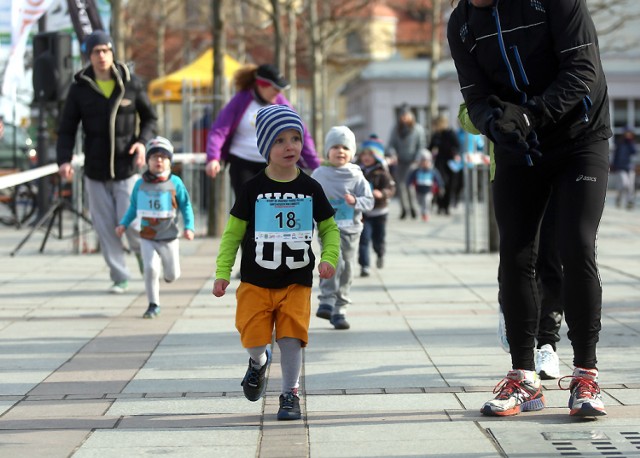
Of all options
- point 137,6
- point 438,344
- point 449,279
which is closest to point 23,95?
point 449,279

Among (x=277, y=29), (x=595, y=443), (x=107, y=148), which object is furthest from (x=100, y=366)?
(x=277, y=29)

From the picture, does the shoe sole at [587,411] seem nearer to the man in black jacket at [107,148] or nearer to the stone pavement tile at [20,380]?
the stone pavement tile at [20,380]

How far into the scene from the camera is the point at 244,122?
10.4 meters

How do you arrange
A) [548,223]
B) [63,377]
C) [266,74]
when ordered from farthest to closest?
[266,74], [63,377], [548,223]

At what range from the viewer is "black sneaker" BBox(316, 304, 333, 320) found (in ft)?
27.5

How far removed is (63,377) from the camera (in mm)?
6629

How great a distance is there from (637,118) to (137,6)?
2038 centimetres

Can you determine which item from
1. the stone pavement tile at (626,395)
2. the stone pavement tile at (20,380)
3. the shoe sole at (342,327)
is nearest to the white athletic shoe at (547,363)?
the stone pavement tile at (626,395)

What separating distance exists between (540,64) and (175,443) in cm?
213

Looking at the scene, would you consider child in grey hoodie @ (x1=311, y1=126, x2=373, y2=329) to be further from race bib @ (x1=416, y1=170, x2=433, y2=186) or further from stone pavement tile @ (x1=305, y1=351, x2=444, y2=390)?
race bib @ (x1=416, y1=170, x2=433, y2=186)

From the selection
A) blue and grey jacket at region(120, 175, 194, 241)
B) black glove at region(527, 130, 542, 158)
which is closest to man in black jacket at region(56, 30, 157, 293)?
blue and grey jacket at region(120, 175, 194, 241)

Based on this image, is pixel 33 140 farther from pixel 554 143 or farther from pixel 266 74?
pixel 554 143

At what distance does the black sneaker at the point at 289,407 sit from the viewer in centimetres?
544

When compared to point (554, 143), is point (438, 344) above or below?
below
